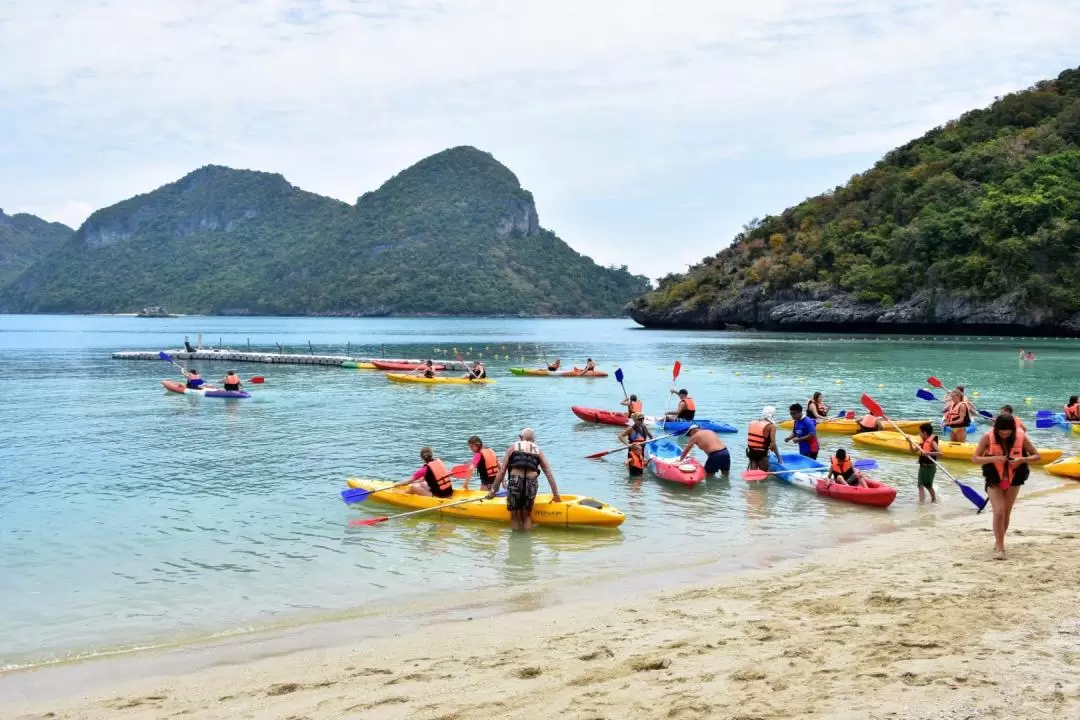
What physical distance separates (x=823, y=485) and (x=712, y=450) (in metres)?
2.13

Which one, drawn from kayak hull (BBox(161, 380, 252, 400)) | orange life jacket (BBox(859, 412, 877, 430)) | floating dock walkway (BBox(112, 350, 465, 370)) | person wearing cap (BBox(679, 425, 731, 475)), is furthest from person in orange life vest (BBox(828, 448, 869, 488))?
floating dock walkway (BBox(112, 350, 465, 370))

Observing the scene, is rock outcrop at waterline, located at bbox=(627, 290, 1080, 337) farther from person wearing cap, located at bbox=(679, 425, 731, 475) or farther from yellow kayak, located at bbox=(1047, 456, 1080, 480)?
person wearing cap, located at bbox=(679, 425, 731, 475)

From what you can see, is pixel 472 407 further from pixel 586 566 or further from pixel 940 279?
pixel 940 279

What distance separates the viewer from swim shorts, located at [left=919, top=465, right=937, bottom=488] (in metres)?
14.0

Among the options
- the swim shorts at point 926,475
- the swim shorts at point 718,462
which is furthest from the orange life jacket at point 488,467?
the swim shorts at point 926,475

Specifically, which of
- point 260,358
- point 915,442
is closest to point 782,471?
point 915,442

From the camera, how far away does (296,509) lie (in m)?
14.3

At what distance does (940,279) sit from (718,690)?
84.1m

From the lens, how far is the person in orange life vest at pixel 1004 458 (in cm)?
894

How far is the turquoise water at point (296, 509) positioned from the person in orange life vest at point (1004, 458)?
304 cm

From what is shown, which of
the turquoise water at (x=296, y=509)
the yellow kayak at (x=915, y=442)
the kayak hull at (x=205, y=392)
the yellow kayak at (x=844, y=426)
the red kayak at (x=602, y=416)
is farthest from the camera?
the kayak hull at (x=205, y=392)

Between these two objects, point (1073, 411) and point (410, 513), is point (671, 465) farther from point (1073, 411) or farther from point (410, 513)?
point (1073, 411)

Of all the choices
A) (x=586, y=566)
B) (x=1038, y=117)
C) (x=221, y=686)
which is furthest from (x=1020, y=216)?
(x=221, y=686)

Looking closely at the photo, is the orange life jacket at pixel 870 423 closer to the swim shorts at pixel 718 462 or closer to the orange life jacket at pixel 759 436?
the orange life jacket at pixel 759 436
